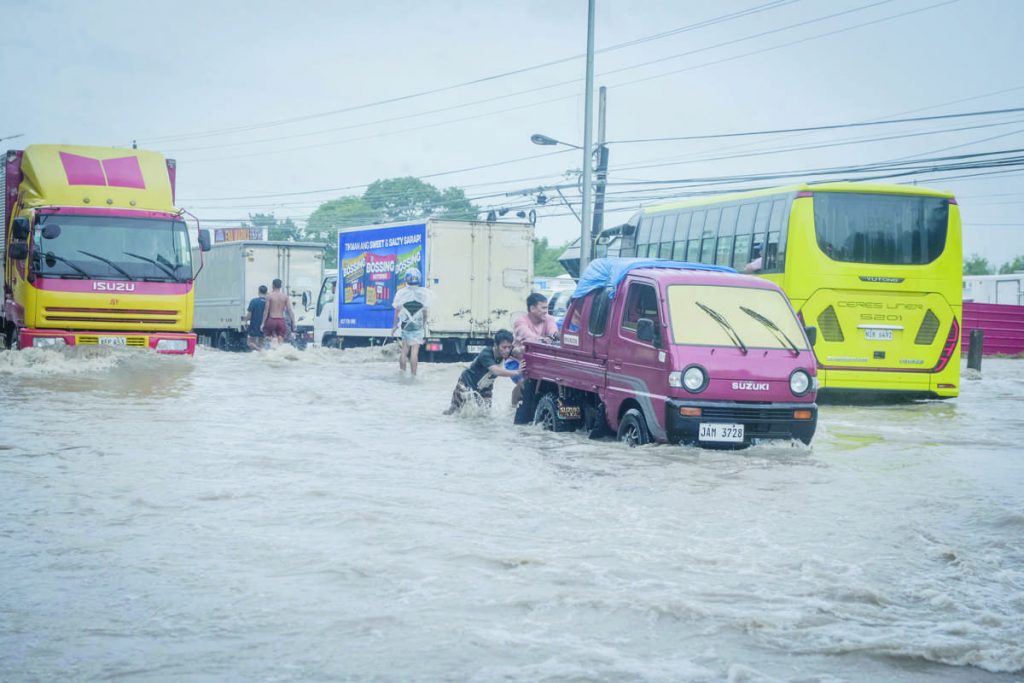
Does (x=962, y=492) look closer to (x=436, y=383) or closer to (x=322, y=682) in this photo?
(x=322, y=682)

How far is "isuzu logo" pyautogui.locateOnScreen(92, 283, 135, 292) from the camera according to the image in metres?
18.1

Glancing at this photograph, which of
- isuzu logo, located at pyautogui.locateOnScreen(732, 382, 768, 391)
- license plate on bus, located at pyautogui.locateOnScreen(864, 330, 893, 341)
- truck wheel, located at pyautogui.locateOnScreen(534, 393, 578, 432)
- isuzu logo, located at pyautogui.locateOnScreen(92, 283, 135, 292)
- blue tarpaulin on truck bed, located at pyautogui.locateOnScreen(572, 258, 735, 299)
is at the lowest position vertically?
truck wheel, located at pyautogui.locateOnScreen(534, 393, 578, 432)

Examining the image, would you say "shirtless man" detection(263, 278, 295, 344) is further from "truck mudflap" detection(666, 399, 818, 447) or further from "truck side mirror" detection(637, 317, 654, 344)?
"truck mudflap" detection(666, 399, 818, 447)

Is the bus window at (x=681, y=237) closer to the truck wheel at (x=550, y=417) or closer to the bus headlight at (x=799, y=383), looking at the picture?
the truck wheel at (x=550, y=417)

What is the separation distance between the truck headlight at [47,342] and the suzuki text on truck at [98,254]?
0.02 meters

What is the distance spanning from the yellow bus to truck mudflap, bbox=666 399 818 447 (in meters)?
6.32

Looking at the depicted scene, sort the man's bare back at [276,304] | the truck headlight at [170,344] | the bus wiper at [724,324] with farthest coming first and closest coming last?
the man's bare back at [276,304]
the truck headlight at [170,344]
the bus wiper at [724,324]

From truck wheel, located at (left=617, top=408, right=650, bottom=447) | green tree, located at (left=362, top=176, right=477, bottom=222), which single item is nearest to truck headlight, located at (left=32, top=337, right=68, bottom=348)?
truck wheel, located at (left=617, top=408, right=650, bottom=447)

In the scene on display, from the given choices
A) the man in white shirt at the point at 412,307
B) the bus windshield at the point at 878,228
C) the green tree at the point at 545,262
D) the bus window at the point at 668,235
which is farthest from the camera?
the green tree at the point at 545,262

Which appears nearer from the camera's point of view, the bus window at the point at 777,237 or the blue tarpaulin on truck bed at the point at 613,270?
the blue tarpaulin on truck bed at the point at 613,270

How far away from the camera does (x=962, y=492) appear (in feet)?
31.3

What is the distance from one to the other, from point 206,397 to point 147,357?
240 cm

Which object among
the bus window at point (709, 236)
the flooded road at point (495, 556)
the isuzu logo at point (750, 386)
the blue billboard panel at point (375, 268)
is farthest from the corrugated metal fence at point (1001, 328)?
the isuzu logo at point (750, 386)

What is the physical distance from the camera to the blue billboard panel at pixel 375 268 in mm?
27469
